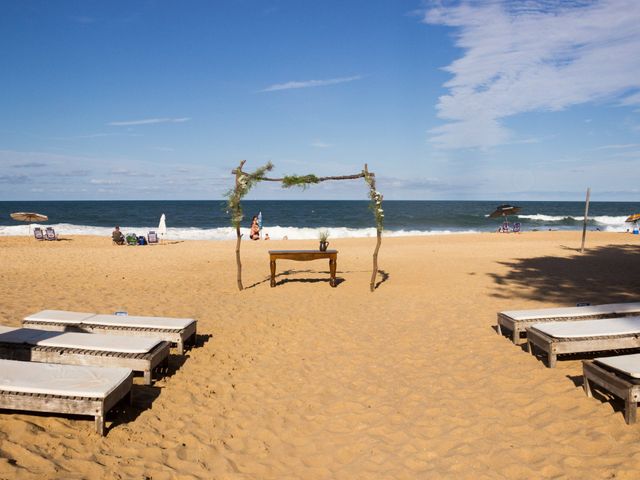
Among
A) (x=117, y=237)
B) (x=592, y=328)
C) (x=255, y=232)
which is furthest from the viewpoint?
(x=255, y=232)

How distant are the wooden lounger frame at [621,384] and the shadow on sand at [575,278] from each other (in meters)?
5.52

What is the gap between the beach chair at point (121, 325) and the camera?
6969mm

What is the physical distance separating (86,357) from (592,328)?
7.10 m

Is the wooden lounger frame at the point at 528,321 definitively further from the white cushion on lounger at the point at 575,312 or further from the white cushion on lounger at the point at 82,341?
the white cushion on lounger at the point at 82,341

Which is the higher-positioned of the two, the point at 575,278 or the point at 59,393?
the point at 59,393

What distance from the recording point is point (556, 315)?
7316 mm

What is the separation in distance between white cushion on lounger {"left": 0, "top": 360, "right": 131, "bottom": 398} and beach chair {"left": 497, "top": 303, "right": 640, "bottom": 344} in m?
6.05

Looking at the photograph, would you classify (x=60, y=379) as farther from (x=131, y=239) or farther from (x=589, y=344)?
(x=131, y=239)

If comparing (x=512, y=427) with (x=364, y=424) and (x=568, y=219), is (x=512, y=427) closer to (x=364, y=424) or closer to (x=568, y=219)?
(x=364, y=424)

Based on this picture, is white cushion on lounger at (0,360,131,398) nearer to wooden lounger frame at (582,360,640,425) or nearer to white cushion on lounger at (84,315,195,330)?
white cushion on lounger at (84,315,195,330)

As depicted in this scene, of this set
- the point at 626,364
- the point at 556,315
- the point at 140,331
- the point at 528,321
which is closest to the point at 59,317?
the point at 140,331

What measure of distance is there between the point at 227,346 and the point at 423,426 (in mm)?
3920

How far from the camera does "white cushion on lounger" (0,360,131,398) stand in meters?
4.28

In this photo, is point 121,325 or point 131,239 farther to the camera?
point 131,239
